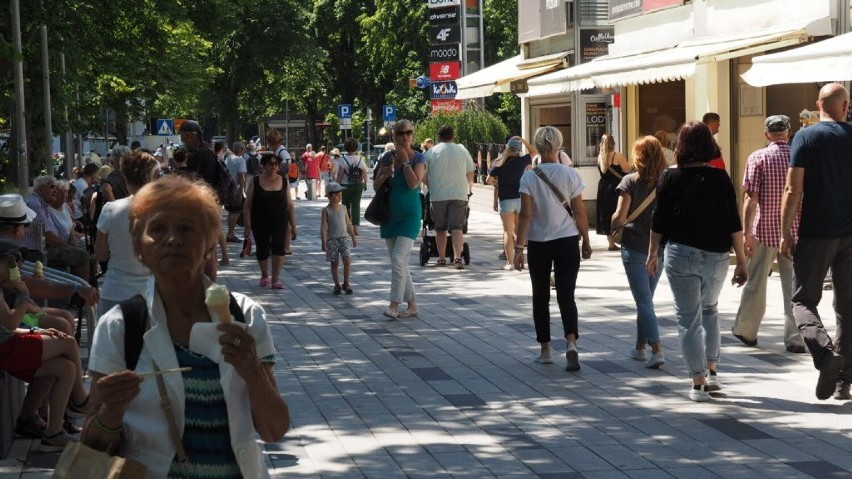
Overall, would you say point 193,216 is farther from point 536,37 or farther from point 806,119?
point 536,37

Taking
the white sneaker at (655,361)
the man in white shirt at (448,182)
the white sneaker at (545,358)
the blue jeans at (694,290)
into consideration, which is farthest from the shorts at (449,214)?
the blue jeans at (694,290)

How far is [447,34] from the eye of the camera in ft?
165

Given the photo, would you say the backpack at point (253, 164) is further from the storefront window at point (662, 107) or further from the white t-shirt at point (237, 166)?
the storefront window at point (662, 107)

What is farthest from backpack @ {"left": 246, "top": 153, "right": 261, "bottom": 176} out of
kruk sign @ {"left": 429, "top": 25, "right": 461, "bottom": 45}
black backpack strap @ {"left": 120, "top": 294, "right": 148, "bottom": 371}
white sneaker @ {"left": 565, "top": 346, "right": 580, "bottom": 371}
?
kruk sign @ {"left": 429, "top": 25, "right": 461, "bottom": 45}

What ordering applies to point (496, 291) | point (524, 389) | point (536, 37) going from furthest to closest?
point (536, 37) → point (496, 291) → point (524, 389)

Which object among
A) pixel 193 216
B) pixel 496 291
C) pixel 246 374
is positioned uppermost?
pixel 193 216

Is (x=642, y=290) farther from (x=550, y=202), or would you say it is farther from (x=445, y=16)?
(x=445, y=16)

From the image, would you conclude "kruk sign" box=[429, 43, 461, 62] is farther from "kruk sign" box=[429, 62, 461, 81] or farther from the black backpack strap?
the black backpack strap

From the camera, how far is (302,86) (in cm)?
6656

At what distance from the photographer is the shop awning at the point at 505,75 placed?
92.5 feet

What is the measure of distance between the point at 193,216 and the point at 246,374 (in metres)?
0.42

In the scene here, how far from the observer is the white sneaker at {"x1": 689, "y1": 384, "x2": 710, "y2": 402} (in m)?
9.01

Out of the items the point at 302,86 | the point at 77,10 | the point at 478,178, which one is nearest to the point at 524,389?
the point at 77,10

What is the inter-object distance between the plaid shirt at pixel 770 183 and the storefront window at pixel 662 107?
41.9 feet
